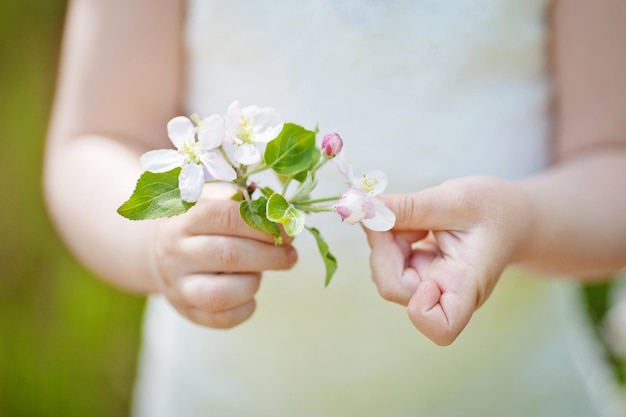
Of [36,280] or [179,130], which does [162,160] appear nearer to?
[179,130]

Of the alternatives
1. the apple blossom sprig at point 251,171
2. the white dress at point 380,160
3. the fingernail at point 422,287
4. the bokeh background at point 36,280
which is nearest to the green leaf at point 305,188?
the apple blossom sprig at point 251,171

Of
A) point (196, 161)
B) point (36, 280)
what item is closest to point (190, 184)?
point (196, 161)

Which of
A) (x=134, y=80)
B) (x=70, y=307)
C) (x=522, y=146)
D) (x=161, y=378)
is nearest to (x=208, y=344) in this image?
(x=161, y=378)

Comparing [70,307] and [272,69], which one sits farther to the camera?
[70,307]

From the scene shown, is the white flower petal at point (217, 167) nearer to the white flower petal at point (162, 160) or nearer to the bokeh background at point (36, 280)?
the white flower petal at point (162, 160)

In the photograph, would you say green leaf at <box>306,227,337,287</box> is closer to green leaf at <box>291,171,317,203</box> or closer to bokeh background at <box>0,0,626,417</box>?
green leaf at <box>291,171,317,203</box>

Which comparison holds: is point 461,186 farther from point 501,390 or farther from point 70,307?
point 70,307
